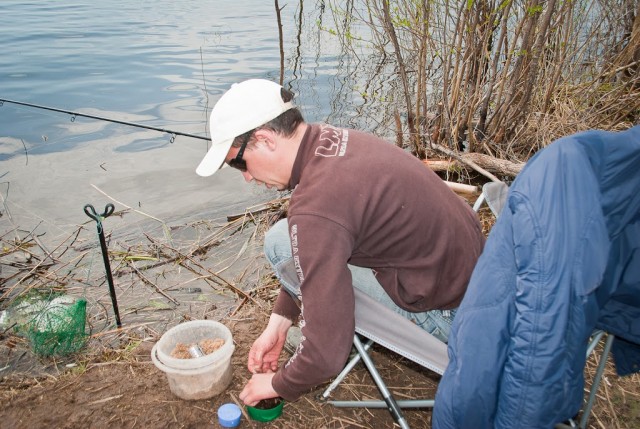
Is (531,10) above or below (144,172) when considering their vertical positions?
above

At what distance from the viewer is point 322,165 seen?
146 cm

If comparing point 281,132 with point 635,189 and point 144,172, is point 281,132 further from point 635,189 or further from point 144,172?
point 144,172

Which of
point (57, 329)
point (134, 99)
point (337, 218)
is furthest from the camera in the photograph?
point (134, 99)

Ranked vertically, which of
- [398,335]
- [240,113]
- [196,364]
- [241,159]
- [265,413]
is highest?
[240,113]

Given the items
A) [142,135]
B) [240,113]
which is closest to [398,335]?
[240,113]

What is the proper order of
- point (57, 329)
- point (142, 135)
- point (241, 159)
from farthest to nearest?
point (142, 135) → point (57, 329) → point (241, 159)

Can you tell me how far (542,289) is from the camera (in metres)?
0.94

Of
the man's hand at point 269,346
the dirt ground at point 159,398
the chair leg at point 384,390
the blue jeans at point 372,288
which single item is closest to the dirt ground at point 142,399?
the dirt ground at point 159,398

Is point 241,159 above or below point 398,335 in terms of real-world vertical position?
above

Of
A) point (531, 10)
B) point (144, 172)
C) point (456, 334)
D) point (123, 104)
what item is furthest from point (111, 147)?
point (456, 334)

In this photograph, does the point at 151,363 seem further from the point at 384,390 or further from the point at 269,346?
the point at 384,390

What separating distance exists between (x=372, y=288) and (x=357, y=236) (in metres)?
0.50

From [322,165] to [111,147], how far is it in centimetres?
480

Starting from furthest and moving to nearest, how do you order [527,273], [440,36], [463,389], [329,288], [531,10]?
[440,36], [531,10], [329,288], [463,389], [527,273]
